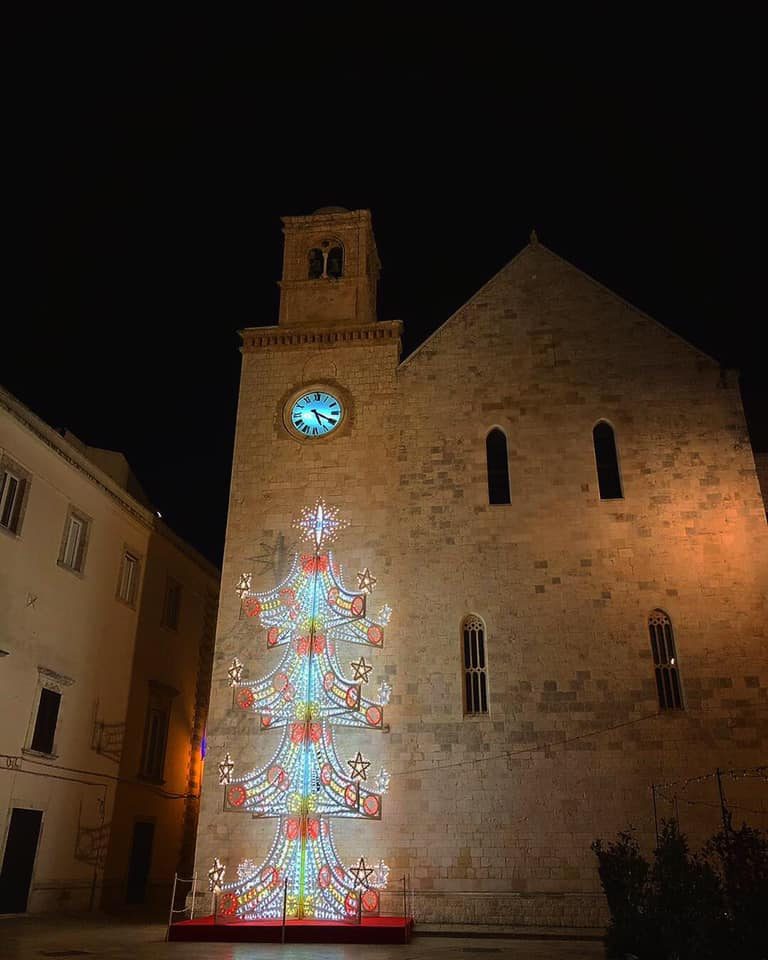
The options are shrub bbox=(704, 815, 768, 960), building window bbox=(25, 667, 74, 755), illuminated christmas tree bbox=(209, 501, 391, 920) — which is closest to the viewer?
shrub bbox=(704, 815, 768, 960)

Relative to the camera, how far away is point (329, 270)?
18.4 meters

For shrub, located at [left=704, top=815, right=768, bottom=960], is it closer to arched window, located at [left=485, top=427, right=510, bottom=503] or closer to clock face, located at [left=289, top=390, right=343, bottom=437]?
arched window, located at [left=485, top=427, right=510, bottom=503]

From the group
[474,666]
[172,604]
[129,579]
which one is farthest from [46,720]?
[474,666]

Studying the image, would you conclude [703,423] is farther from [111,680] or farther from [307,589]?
[111,680]

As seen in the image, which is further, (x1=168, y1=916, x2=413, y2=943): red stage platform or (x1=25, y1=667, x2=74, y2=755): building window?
(x1=25, y1=667, x2=74, y2=755): building window

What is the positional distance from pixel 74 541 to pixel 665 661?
12.0 meters

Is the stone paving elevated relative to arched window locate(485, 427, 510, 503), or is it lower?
lower

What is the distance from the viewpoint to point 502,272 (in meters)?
17.5

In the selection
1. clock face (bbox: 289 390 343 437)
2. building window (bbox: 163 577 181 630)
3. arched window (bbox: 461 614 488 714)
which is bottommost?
arched window (bbox: 461 614 488 714)

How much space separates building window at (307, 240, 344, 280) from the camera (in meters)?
18.3

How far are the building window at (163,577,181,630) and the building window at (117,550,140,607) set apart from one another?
56.4 inches

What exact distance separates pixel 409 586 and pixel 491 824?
4385 mm

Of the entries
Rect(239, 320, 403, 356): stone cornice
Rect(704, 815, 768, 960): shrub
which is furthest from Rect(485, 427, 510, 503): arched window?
Rect(704, 815, 768, 960): shrub

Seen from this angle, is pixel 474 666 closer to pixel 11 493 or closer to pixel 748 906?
pixel 748 906
